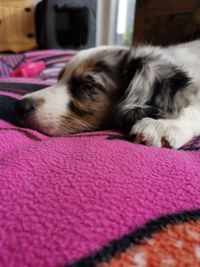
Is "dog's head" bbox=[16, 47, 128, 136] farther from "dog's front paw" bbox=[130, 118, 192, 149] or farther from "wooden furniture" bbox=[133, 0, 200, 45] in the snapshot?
"wooden furniture" bbox=[133, 0, 200, 45]

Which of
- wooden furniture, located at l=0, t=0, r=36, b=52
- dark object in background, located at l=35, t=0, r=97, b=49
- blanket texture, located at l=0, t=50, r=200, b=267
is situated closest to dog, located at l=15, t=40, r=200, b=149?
blanket texture, located at l=0, t=50, r=200, b=267

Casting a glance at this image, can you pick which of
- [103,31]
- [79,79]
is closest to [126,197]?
[79,79]

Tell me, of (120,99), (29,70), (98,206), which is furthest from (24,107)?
(29,70)

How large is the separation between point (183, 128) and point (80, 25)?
123 inches

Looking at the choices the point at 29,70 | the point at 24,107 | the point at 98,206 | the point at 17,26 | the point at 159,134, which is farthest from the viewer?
the point at 17,26

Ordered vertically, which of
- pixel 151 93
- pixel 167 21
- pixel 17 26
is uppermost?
pixel 167 21

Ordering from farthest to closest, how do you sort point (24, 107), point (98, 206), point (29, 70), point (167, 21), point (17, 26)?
Answer: point (17, 26) → point (29, 70) → point (167, 21) → point (24, 107) → point (98, 206)

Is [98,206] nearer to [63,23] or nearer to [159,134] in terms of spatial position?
[159,134]

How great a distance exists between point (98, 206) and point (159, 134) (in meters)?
0.40

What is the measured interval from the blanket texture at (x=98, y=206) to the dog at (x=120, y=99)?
0.20m

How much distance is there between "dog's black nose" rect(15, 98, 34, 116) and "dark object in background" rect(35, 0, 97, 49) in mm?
2804

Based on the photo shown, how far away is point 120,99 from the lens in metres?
1.06

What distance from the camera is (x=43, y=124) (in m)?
0.95

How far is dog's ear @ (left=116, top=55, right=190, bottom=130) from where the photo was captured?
96 centimetres
